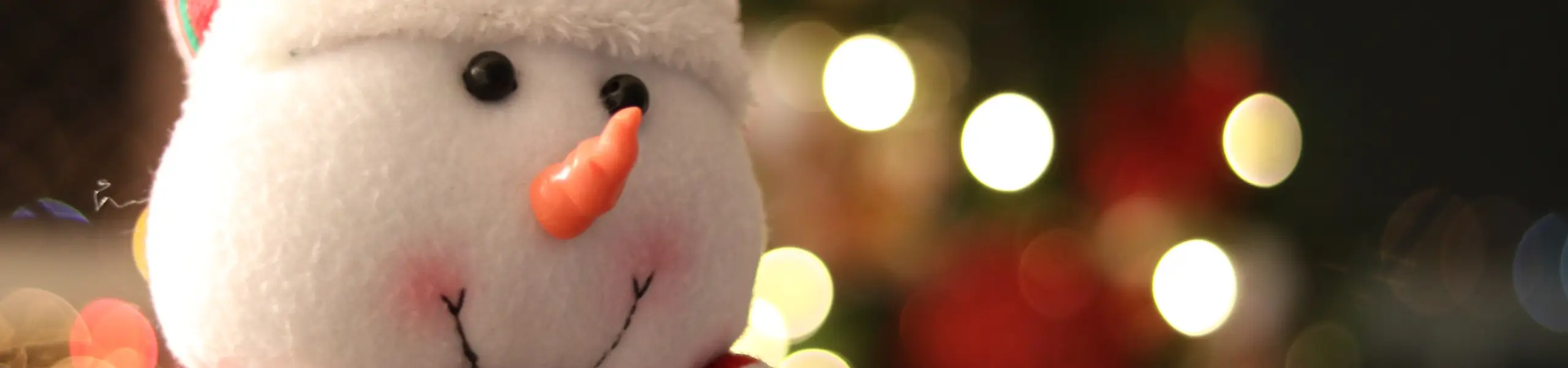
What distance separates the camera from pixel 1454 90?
0.82 meters

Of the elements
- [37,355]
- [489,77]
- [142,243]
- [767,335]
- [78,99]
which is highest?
[489,77]

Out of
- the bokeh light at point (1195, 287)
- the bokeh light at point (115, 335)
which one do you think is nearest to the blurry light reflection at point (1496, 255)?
the bokeh light at point (1195, 287)

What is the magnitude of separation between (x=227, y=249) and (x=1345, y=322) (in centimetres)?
83

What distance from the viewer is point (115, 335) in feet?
2.47

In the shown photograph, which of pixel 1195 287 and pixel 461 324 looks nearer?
pixel 461 324

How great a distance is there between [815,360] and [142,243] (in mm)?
498

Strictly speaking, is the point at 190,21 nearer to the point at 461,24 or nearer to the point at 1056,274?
the point at 461,24

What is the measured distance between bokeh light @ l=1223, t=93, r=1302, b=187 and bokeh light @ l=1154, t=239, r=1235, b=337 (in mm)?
68

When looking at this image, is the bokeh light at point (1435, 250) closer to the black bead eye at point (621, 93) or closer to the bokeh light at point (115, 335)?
the black bead eye at point (621, 93)

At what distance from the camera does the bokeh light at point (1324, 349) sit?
0.78 meters

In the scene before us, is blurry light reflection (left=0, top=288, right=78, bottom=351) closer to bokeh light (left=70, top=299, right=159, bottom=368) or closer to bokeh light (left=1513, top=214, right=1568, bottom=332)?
bokeh light (left=70, top=299, right=159, bottom=368)

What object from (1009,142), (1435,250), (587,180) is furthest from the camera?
(1435,250)

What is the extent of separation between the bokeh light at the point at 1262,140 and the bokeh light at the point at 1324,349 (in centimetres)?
13

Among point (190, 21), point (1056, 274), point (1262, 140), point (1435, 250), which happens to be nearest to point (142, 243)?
point (190, 21)
